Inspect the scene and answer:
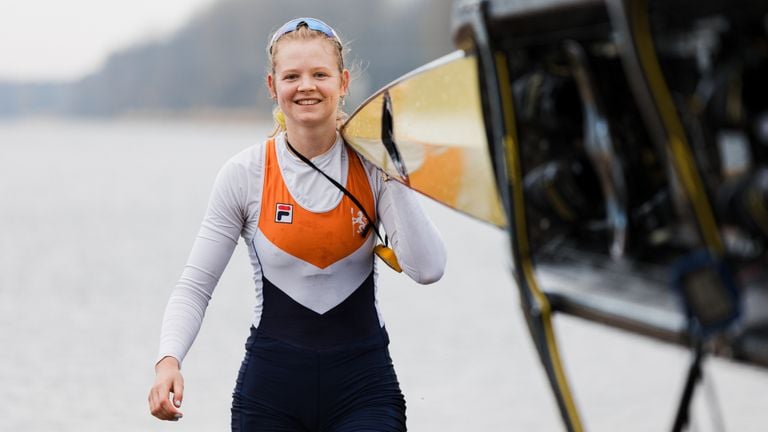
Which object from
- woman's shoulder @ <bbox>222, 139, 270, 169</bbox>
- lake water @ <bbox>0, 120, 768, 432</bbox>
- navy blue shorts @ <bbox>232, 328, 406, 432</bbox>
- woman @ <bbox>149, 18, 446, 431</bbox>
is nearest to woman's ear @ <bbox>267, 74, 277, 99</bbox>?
woman @ <bbox>149, 18, 446, 431</bbox>

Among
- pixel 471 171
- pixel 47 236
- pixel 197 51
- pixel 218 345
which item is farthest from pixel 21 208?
pixel 197 51

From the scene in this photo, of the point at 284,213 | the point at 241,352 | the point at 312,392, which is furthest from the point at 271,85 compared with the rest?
the point at 241,352

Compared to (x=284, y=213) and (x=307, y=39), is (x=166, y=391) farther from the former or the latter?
(x=307, y=39)

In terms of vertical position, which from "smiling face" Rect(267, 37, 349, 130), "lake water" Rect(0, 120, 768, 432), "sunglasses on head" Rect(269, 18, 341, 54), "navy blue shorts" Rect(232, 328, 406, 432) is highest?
"sunglasses on head" Rect(269, 18, 341, 54)

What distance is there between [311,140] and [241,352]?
5.11 m

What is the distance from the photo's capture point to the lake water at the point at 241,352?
6.60 metres

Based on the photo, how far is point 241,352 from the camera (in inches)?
328

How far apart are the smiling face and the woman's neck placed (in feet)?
0.08

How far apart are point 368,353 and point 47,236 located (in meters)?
13.0

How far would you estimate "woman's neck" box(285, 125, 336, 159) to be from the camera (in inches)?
132

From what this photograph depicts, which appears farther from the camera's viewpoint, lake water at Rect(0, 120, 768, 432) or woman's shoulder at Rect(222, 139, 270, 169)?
lake water at Rect(0, 120, 768, 432)

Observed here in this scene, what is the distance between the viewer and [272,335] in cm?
342

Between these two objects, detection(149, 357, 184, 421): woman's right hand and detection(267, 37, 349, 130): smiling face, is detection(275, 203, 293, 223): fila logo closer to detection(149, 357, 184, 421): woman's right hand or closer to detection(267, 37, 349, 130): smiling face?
detection(267, 37, 349, 130): smiling face

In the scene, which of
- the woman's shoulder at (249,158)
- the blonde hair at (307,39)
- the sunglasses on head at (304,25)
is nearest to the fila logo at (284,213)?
the woman's shoulder at (249,158)
